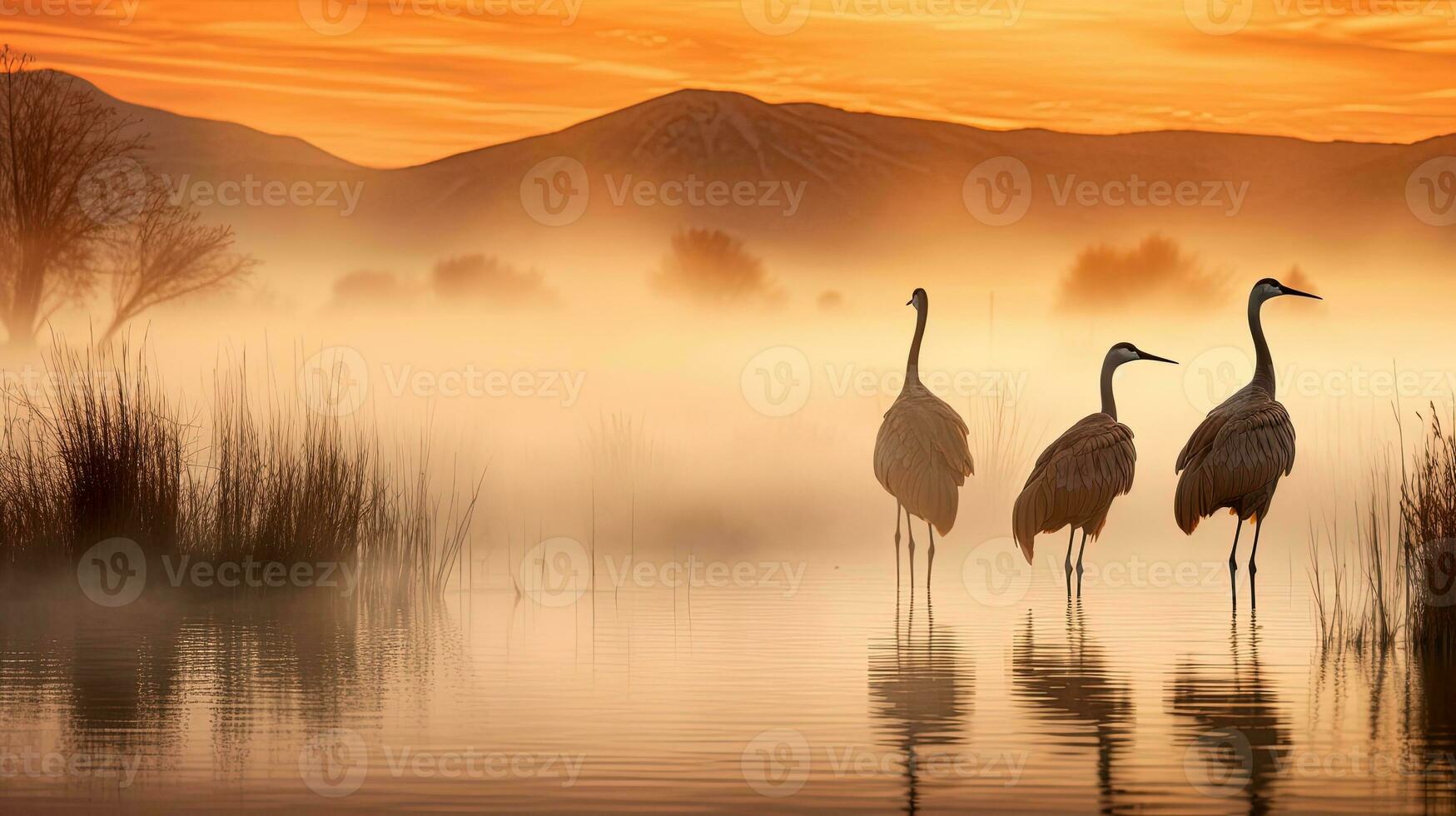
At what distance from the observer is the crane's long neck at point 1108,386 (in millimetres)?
16031

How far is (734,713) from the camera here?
27.4 feet

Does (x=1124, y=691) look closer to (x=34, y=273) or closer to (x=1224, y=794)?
(x=1224, y=794)

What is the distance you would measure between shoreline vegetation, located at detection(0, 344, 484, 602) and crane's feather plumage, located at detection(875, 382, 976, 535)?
13.3ft

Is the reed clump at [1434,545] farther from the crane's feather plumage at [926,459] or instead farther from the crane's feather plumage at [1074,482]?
the crane's feather plumage at [926,459]

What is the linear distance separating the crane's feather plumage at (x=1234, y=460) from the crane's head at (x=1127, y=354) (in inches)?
Result: 66.7

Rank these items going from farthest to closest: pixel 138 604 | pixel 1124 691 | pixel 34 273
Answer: pixel 34 273 → pixel 138 604 → pixel 1124 691

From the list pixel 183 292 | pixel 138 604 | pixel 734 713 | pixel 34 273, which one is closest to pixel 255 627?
pixel 138 604

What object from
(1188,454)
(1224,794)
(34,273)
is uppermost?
(34,273)

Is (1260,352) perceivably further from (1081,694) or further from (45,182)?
(45,182)

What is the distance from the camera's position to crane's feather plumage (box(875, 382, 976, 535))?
15.7 meters

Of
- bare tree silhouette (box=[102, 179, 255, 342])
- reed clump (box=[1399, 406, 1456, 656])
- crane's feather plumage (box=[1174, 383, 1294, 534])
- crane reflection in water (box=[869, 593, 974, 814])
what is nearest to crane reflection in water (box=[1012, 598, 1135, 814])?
crane reflection in water (box=[869, 593, 974, 814])

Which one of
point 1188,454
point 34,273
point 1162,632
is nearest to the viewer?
point 1162,632

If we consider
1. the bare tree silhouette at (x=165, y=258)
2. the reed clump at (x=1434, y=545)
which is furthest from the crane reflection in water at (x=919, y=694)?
the bare tree silhouette at (x=165, y=258)

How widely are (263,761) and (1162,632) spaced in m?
6.16
